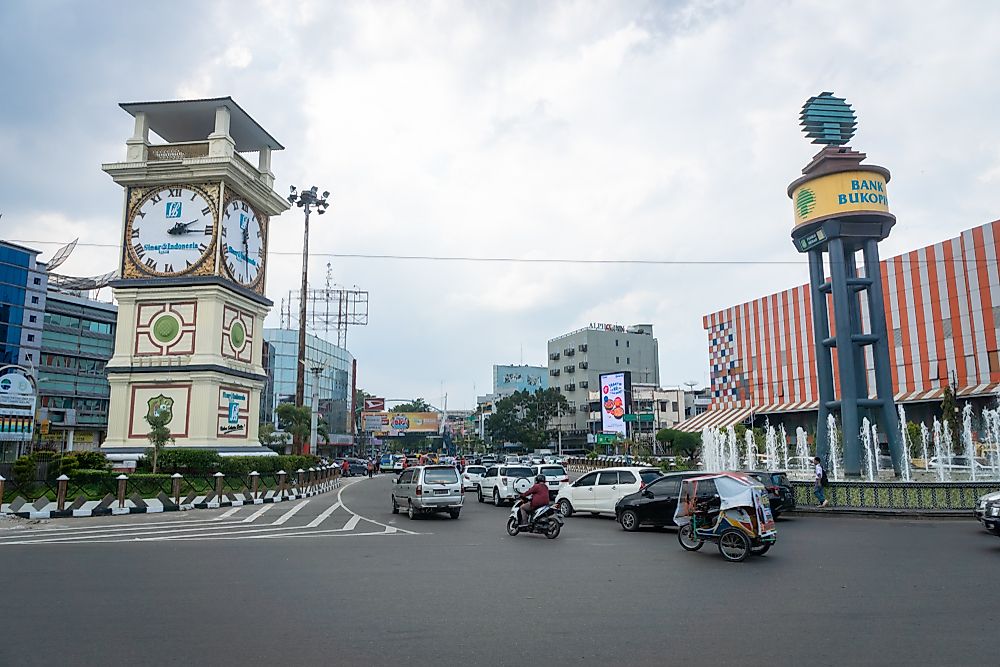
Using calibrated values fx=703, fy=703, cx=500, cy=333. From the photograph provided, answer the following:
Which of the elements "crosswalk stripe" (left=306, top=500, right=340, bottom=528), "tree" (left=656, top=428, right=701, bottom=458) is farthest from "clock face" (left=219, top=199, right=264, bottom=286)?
"tree" (left=656, top=428, right=701, bottom=458)

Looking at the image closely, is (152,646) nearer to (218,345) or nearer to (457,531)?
(457,531)

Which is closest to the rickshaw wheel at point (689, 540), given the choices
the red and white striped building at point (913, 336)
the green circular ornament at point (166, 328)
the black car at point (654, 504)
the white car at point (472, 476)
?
the black car at point (654, 504)

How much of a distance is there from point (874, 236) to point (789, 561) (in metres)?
24.4

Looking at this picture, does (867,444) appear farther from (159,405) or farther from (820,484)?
(159,405)

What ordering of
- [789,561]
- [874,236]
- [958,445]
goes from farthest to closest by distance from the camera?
[958,445], [874,236], [789,561]

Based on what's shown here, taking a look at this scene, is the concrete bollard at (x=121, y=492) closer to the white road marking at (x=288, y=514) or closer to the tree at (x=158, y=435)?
the white road marking at (x=288, y=514)

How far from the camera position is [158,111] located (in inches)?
1294

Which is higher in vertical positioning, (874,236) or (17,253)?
(17,253)

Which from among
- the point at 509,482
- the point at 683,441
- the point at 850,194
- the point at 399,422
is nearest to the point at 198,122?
the point at 509,482

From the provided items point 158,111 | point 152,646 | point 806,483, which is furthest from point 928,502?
point 158,111

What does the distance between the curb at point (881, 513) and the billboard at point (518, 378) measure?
10663 centimetres

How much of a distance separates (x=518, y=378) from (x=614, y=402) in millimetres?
81801

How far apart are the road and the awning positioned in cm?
5737

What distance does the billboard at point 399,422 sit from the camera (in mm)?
92812
